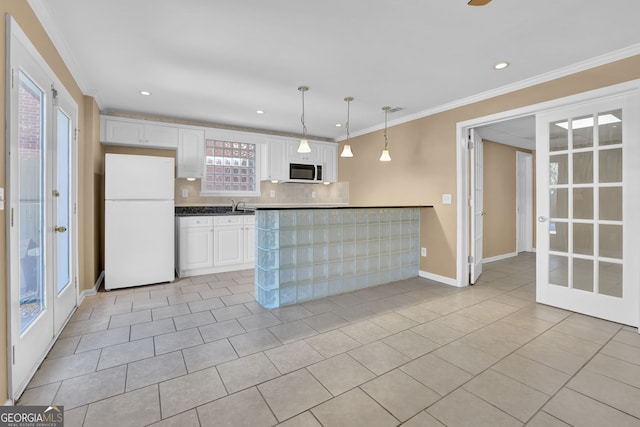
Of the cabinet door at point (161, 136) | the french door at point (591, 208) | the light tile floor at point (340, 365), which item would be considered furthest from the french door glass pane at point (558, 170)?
the cabinet door at point (161, 136)

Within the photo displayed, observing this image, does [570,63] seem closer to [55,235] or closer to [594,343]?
[594,343]

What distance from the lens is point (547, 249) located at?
3158 millimetres

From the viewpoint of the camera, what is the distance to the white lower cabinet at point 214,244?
4.27 meters

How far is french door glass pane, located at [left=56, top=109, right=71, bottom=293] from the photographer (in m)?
2.54

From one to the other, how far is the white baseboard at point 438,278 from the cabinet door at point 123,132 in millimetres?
4523

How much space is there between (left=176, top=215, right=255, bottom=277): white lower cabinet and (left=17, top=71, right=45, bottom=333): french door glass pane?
84.3 inches

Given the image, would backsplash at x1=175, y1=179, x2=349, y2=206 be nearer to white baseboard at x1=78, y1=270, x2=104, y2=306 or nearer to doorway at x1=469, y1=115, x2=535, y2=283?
white baseboard at x1=78, y1=270, x2=104, y2=306

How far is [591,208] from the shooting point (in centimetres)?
283

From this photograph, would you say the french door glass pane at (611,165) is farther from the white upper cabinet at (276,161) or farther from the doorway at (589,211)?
the white upper cabinet at (276,161)

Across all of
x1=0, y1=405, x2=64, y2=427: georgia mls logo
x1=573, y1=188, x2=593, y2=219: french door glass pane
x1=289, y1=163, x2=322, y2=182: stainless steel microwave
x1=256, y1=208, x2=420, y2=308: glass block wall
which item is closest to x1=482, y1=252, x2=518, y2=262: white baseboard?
x1=256, y1=208, x2=420, y2=308: glass block wall

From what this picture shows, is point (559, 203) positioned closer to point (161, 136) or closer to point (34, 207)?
point (34, 207)

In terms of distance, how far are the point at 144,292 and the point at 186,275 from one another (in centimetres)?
74

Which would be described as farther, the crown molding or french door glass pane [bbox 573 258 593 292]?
french door glass pane [bbox 573 258 593 292]

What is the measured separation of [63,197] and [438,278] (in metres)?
4.34
